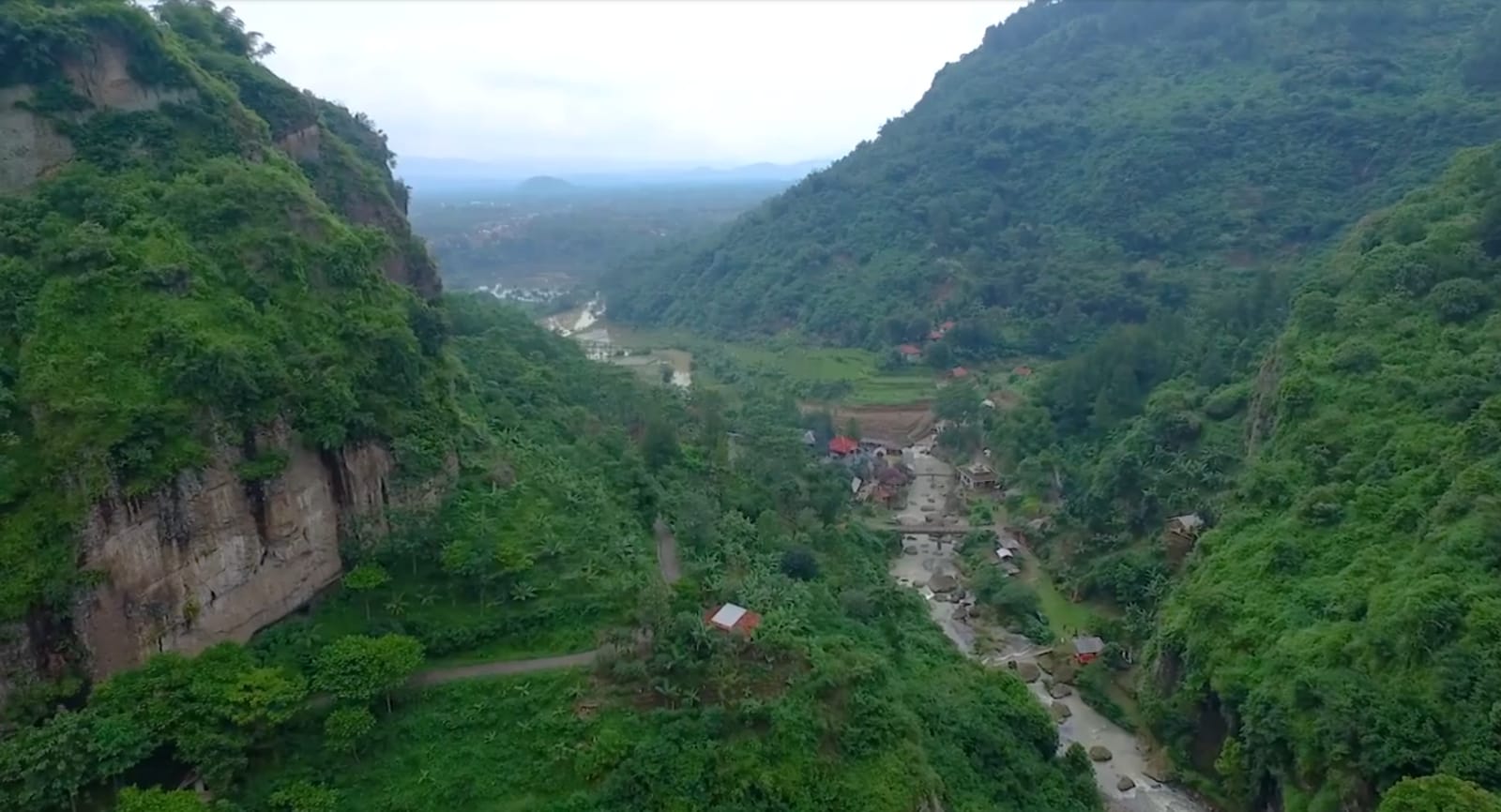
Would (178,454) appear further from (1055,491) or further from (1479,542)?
(1055,491)

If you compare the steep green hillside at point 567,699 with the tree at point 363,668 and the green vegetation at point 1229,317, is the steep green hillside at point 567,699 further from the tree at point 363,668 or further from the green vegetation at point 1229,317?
the green vegetation at point 1229,317

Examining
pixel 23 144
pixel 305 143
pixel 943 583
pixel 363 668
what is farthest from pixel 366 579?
pixel 943 583

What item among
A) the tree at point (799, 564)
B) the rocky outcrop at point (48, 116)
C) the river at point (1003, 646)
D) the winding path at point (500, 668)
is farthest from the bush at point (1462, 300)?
the rocky outcrop at point (48, 116)

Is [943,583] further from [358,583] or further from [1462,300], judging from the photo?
[358,583]

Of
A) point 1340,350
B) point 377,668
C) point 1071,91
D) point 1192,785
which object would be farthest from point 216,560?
point 1071,91

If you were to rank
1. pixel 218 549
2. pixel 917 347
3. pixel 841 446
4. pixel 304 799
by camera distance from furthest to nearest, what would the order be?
pixel 917 347 < pixel 841 446 < pixel 218 549 < pixel 304 799

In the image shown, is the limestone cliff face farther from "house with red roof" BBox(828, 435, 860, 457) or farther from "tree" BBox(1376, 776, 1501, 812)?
"house with red roof" BBox(828, 435, 860, 457)

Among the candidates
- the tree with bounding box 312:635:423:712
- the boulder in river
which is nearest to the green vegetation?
the boulder in river
